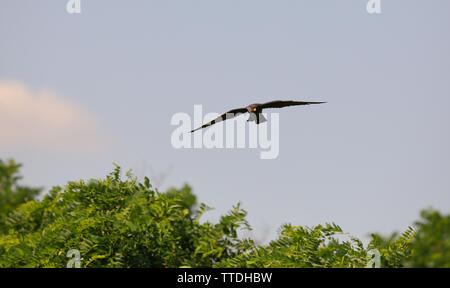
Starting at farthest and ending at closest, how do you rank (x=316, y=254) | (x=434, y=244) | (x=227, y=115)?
(x=227, y=115) → (x=316, y=254) → (x=434, y=244)

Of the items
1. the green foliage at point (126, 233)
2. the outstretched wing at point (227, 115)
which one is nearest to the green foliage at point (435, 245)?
the green foliage at point (126, 233)

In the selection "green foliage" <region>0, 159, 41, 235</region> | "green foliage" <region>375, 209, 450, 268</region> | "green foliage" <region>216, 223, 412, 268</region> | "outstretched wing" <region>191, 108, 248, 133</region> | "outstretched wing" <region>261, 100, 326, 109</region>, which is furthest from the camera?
"green foliage" <region>0, 159, 41, 235</region>

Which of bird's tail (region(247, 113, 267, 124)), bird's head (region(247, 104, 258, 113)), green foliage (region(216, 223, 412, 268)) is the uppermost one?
bird's head (region(247, 104, 258, 113))

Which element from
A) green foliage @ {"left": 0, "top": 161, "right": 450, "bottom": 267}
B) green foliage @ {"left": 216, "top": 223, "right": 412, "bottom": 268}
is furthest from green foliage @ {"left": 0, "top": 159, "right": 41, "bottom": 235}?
green foliage @ {"left": 216, "top": 223, "right": 412, "bottom": 268}

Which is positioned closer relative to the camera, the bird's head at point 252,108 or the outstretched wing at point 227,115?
the bird's head at point 252,108

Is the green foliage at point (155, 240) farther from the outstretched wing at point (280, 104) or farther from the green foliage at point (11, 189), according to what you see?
the green foliage at point (11, 189)

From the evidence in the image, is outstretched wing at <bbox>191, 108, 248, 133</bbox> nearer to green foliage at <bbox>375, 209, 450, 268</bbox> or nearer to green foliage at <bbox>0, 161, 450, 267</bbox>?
green foliage at <bbox>0, 161, 450, 267</bbox>

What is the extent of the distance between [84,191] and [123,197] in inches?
40.3

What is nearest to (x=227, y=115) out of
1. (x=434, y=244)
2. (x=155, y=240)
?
(x=155, y=240)

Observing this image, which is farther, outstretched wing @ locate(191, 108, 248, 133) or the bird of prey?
outstretched wing @ locate(191, 108, 248, 133)

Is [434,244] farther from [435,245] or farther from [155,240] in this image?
[155,240]

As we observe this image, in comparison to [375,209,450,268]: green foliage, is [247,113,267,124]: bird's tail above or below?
above

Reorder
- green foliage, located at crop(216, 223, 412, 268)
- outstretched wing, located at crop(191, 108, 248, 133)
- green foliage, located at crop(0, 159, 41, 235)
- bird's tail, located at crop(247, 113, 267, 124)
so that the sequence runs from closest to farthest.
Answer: green foliage, located at crop(216, 223, 412, 268) < bird's tail, located at crop(247, 113, 267, 124) < outstretched wing, located at crop(191, 108, 248, 133) < green foliage, located at crop(0, 159, 41, 235)

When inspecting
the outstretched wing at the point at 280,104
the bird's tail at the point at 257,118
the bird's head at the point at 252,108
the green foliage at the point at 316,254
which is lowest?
the green foliage at the point at 316,254
